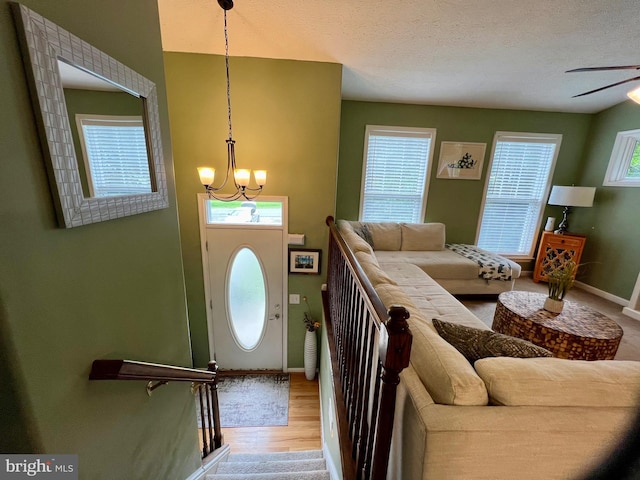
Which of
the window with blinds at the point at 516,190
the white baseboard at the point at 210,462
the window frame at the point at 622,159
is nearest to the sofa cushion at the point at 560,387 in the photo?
the white baseboard at the point at 210,462

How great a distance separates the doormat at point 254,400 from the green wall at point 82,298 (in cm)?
149

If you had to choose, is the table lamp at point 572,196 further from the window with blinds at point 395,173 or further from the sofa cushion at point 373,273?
the sofa cushion at point 373,273

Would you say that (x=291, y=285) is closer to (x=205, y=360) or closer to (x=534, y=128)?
(x=205, y=360)

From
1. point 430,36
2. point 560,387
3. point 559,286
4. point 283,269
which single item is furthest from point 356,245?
point 430,36

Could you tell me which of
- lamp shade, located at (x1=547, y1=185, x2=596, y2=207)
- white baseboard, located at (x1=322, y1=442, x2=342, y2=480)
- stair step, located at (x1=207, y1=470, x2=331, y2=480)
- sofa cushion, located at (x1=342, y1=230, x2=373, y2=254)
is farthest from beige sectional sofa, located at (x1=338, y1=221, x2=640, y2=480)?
lamp shade, located at (x1=547, y1=185, x2=596, y2=207)

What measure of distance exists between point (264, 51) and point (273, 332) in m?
3.06

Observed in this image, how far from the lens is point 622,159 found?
3.56 metres

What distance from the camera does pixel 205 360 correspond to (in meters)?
3.13

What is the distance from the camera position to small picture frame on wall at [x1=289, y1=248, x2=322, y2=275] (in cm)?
283

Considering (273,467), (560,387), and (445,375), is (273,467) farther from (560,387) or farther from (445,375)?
(560,387)

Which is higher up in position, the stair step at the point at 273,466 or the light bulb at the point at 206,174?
the light bulb at the point at 206,174

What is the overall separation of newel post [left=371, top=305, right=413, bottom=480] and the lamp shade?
4696 millimetres

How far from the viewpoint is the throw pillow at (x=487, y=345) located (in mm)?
1085

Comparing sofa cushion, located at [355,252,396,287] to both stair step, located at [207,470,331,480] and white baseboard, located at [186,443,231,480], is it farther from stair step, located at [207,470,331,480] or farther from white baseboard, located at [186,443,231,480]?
white baseboard, located at [186,443,231,480]
